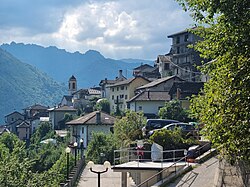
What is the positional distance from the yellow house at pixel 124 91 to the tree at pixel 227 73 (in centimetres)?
6185

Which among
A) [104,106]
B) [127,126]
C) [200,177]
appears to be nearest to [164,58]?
[104,106]

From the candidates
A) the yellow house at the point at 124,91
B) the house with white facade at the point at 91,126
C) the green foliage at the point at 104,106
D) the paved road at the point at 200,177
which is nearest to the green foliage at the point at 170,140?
the paved road at the point at 200,177

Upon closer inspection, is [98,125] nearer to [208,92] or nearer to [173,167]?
[173,167]

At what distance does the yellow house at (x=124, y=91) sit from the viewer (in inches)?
2972

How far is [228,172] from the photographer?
1580 cm

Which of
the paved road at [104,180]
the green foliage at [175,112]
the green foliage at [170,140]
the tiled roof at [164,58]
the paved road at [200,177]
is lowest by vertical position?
the paved road at [104,180]

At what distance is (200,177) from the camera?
1880 cm

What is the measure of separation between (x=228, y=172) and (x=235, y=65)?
17.4 ft

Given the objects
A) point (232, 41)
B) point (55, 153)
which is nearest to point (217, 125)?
point (232, 41)

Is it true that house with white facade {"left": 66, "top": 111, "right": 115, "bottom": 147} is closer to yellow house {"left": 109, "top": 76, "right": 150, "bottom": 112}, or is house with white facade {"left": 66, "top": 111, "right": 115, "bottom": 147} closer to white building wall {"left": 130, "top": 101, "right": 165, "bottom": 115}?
white building wall {"left": 130, "top": 101, "right": 165, "bottom": 115}

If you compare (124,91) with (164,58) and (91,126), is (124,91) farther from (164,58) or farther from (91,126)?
(91,126)

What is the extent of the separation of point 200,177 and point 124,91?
2311 inches

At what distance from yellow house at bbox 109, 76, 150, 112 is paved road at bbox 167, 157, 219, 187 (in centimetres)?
5456

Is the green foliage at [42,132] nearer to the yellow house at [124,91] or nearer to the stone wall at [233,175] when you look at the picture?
the yellow house at [124,91]
